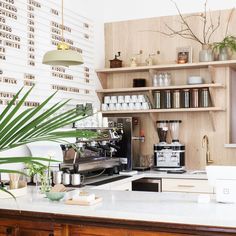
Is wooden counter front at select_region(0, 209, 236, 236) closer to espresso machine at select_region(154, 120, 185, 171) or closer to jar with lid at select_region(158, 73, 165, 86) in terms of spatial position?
espresso machine at select_region(154, 120, 185, 171)

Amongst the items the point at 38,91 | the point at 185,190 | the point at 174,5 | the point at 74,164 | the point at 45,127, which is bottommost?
the point at 185,190

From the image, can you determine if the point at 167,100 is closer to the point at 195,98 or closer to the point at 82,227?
the point at 195,98

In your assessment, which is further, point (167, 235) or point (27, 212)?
point (27, 212)

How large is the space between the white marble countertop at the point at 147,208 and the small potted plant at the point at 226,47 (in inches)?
93.4

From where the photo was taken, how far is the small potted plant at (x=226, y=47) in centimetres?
495

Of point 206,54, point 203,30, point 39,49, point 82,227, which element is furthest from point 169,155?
point 82,227

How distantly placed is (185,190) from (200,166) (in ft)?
1.98

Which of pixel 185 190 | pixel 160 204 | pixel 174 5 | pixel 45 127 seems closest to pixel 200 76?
pixel 174 5

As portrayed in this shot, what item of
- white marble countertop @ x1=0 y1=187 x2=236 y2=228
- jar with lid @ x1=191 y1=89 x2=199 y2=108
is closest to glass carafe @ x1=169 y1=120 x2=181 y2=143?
jar with lid @ x1=191 y1=89 x2=199 y2=108

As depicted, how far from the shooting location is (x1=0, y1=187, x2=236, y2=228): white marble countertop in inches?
93.0

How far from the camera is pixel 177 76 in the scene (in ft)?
17.7

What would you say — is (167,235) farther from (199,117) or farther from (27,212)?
(199,117)

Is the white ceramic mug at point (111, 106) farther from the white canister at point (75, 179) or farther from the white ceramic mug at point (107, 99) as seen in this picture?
the white canister at point (75, 179)

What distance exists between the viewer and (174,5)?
5.42 m
